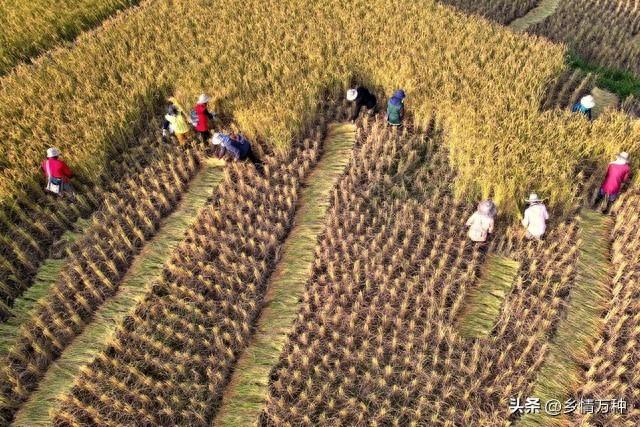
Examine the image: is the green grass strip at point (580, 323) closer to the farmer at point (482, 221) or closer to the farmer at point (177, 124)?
the farmer at point (482, 221)

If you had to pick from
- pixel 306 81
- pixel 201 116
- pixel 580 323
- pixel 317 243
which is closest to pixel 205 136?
pixel 201 116

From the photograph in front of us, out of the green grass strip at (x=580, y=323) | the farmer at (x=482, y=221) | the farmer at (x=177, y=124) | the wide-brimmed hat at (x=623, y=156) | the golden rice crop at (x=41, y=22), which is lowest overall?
the green grass strip at (x=580, y=323)

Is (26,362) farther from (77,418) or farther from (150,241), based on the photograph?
(150,241)

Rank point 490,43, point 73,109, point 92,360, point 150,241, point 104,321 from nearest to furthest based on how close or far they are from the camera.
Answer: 1. point 92,360
2. point 104,321
3. point 150,241
4. point 73,109
5. point 490,43

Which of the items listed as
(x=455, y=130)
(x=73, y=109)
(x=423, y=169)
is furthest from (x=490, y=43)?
(x=73, y=109)

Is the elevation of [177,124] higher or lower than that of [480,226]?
higher

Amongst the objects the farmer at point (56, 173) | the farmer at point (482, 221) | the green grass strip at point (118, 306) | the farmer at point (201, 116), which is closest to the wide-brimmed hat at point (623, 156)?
the farmer at point (482, 221)

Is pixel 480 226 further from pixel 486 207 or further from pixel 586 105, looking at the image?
pixel 586 105
